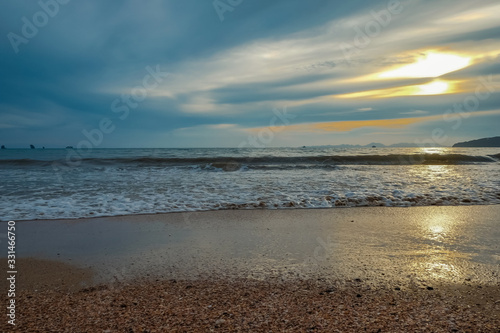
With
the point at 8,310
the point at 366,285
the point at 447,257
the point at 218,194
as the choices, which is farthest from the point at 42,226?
the point at 447,257

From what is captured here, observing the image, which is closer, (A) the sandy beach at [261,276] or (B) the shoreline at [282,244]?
(A) the sandy beach at [261,276]

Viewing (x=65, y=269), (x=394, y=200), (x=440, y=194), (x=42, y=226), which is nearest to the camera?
(x=65, y=269)

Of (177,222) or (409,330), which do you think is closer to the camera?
(409,330)

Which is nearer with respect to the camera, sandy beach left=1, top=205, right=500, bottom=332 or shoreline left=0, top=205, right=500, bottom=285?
sandy beach left=1, top=205, right=500, bottom=332

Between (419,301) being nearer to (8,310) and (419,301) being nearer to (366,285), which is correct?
(366,285)

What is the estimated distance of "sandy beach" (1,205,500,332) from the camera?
8.51 feet

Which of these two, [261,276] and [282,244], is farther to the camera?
[282,244]

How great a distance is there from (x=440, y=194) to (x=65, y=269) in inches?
404

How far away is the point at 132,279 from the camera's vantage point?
3.61 metres

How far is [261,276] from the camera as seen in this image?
359 centimetres

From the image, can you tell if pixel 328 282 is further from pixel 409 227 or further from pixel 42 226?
pixel 42 226

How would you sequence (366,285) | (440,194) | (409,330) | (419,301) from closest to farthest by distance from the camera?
(409,330) < (419,301) < (366,285) < (440,194)

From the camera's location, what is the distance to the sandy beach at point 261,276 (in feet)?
8.51

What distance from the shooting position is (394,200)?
8.54m
